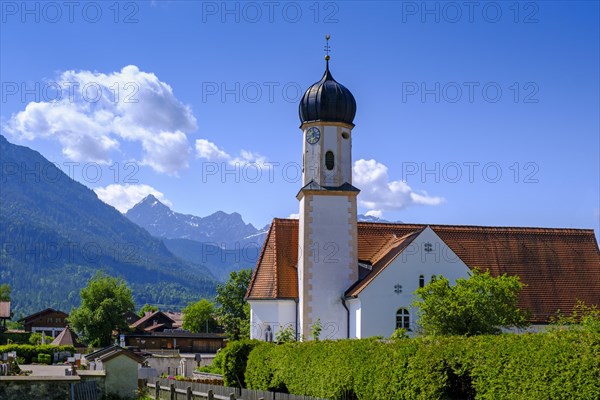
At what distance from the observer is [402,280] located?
Answer: 41.5 m

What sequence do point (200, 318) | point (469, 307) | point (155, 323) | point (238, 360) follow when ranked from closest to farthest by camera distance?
point (469, 307)
point (238, 360)
point (200, 318)
point (155, 323)

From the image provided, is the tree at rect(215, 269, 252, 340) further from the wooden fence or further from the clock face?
the wooden fence

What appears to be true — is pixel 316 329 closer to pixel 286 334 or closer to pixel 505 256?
pixel 286 334

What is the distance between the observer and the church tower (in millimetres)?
43250

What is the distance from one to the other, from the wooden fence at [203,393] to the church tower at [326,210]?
9.82 metres

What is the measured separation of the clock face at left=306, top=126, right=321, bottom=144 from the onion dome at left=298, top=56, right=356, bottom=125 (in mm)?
502

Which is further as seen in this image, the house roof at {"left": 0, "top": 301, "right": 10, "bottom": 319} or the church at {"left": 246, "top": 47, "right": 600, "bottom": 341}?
the house roof at {"left": 0, "top": 301, "right": 10, "bottom": 319}

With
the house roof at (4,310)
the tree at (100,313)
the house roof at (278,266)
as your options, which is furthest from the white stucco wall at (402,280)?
the house roof at (4,310)

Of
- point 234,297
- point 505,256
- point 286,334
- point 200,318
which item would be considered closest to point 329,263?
point 286,334

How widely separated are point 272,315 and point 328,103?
11687mm

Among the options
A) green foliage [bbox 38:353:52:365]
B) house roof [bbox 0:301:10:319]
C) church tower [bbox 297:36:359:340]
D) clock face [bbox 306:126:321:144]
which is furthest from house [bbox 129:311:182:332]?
clock face [bbox 306:126:321:144]

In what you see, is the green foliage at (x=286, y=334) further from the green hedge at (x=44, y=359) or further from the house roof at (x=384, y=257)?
the green hedge at (x=44, y=359)

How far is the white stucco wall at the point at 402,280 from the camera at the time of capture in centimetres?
4103

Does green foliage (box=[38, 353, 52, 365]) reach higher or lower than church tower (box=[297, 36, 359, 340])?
lower
